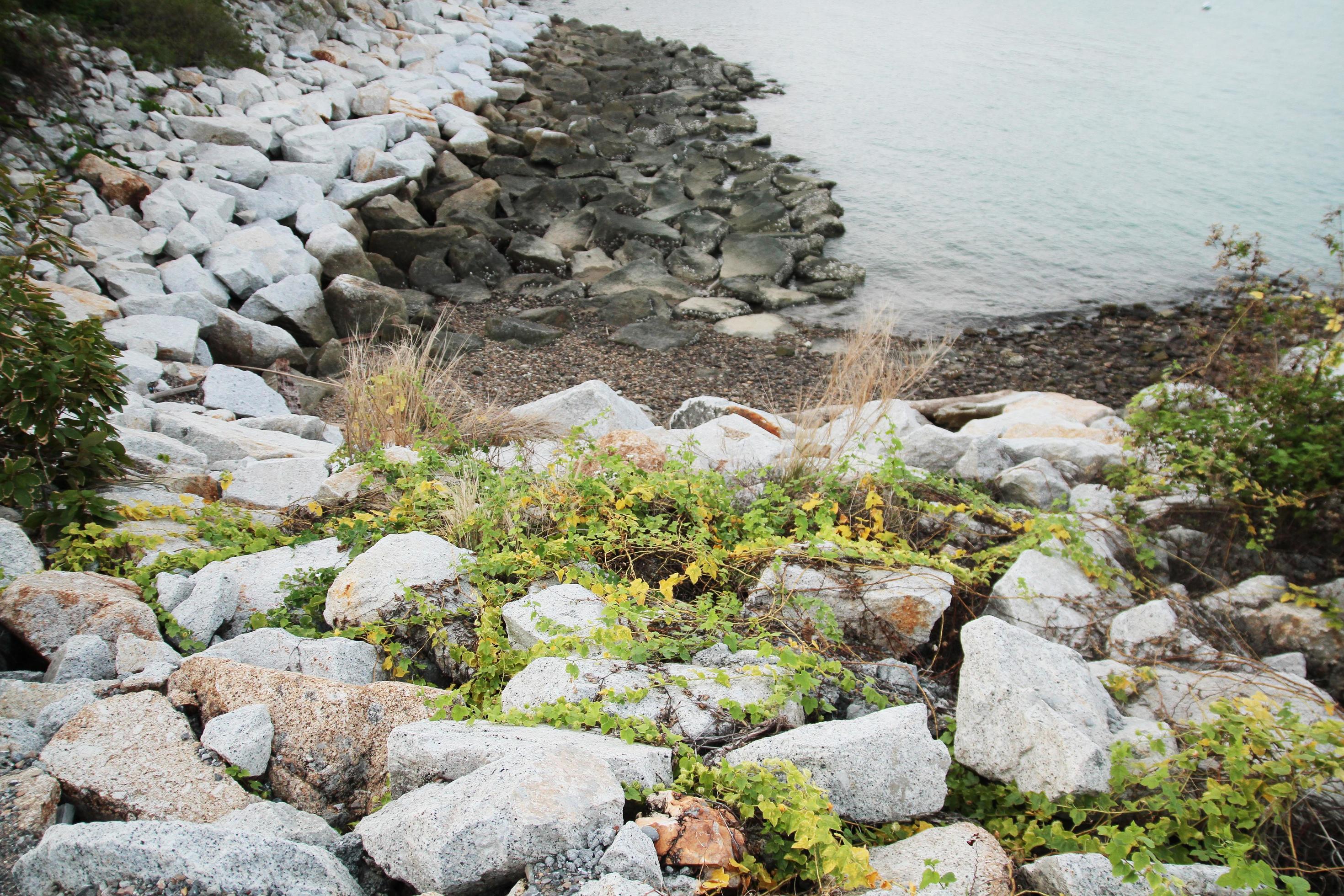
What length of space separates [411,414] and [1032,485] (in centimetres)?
320

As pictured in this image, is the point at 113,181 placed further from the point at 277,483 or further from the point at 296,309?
the point at 277,483

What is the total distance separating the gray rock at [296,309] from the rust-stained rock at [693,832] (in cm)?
577

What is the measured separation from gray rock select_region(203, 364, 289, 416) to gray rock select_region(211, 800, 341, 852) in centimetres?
380

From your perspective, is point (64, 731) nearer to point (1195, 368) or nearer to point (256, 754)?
point (256, 754)

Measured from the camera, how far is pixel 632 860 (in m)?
1.64

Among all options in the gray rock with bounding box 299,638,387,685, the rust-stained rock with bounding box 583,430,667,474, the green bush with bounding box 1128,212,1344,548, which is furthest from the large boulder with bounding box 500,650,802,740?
the green bush with bounding box 1128,212,1344,548

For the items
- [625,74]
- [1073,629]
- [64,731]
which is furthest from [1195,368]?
[625,74]

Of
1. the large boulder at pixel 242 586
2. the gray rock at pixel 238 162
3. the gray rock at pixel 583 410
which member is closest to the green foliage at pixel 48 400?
the large boulder at pixel 242 586

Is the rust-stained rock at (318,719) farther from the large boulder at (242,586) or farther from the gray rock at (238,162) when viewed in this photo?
the gray rock at (238,162)

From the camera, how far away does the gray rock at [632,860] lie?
5.35 ft

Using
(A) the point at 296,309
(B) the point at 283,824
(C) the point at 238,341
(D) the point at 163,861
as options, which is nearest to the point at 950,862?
(B) the point at 283,824

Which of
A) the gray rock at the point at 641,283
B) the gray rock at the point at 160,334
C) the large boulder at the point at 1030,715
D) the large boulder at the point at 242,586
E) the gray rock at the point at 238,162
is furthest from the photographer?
the gray rock at the point at 641,283

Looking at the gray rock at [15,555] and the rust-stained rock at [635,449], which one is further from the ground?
the rust-stained rock at [635,449]

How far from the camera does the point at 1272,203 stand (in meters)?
11.1
